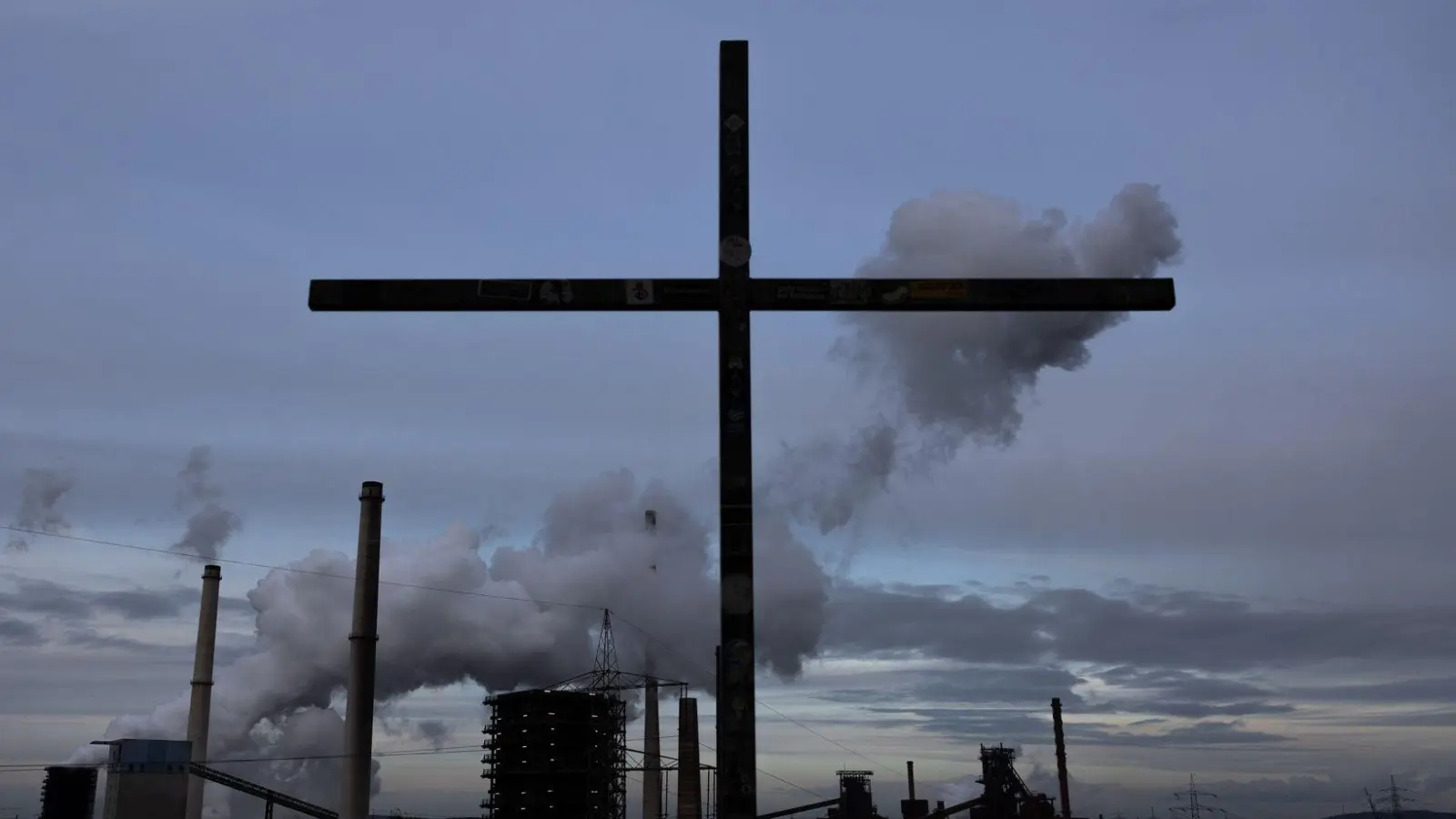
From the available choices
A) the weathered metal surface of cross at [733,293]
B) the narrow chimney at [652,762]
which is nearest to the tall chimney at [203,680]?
the narrow chimney at [652,762]

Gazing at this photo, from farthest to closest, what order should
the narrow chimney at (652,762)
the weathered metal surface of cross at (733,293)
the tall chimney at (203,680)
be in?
the narrow chimney at (652,762) < the tall chimney at (203,680) < the weathered metal surface of cross at (733,293)

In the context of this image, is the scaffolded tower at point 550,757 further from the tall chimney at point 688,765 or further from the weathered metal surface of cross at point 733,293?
the weathered metal surface of cross at point 733,293

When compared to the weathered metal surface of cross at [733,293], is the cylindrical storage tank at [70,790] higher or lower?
lower

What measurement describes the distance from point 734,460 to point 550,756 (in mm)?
67429

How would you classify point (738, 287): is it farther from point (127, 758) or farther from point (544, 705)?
point (544, 705)

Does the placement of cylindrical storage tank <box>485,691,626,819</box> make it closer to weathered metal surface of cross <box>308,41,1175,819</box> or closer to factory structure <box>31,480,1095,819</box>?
factory structure <box>31,480,1095,819</box>

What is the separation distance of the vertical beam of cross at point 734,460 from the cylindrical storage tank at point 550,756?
66.4m

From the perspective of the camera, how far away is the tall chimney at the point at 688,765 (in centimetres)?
7700

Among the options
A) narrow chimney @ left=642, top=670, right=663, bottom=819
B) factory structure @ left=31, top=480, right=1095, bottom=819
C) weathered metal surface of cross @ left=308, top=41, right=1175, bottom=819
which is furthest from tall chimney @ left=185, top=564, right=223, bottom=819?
weathered metal surface of cross @ left=308, top=41, right=1175, bottom=819

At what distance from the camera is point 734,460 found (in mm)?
8914

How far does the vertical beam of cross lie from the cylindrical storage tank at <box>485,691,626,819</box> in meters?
66.4

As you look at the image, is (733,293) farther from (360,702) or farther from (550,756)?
(550,756)

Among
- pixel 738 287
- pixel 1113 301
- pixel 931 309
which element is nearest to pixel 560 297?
pixel 738 287

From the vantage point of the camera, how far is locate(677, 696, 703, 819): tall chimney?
253 feet
